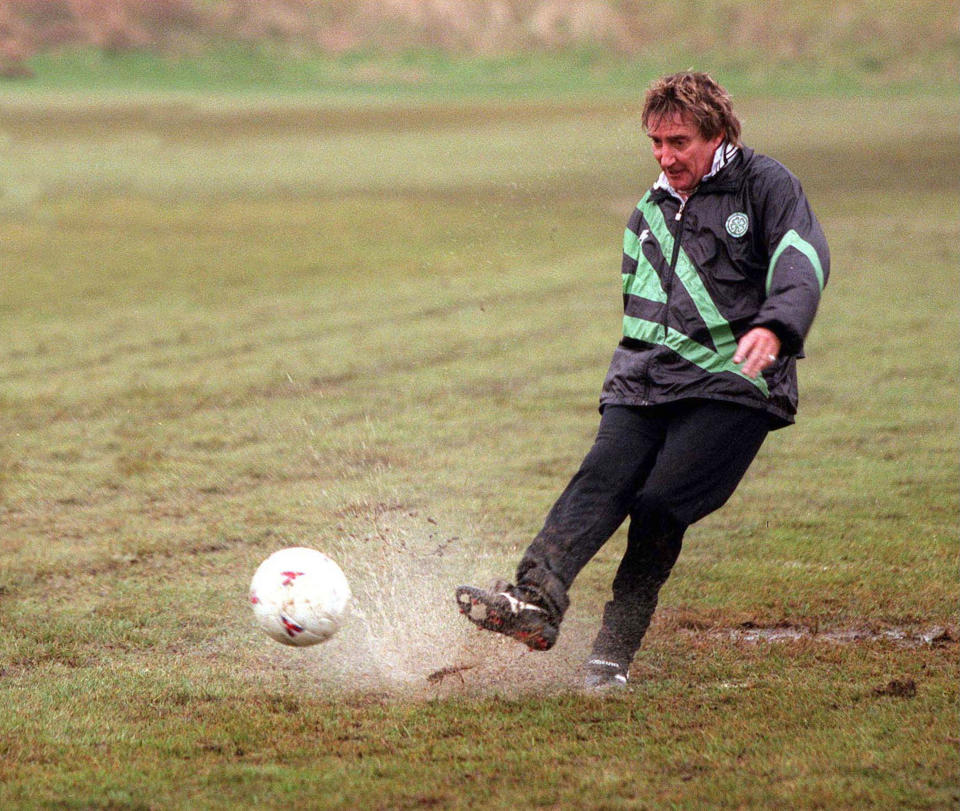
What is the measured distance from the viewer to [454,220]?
64.6ft

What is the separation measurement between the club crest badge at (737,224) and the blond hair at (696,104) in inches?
9.2

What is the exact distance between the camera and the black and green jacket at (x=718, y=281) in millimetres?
4438

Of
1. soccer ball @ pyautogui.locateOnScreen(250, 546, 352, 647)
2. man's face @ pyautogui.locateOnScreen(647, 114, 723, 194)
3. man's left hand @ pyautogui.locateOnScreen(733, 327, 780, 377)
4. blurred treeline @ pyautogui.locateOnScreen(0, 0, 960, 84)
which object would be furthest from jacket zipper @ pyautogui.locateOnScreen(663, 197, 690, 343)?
blurred treeline @ pyautogui.locateOnScreen(0, 0, 960, 84)

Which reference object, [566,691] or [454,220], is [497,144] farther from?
[566,691]

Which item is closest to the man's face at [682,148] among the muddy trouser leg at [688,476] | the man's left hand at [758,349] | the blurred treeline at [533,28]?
the man's left hand at [758,349]

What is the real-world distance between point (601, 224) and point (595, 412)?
10.2m

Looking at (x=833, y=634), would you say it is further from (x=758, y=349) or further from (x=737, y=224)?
(x=737, y=224)

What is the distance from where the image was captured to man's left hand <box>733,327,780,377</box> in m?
4.14

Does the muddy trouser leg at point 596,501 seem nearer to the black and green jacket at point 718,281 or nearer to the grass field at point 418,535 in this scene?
the black and green jacket at point 718,281

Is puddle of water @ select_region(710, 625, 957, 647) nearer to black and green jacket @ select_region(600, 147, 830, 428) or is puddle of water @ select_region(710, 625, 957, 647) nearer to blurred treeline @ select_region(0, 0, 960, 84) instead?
black and green jacket @ select_region(600, 147, 830, 428)

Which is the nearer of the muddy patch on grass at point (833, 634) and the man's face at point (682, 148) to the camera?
the man's face at point (682, 148)

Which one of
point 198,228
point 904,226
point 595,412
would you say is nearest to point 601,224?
point 904,226

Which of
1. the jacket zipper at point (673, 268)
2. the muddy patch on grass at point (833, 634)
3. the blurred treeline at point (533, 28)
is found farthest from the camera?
the blurred treeline at point (533, 28)

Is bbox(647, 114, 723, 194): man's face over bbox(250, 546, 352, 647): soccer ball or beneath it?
over
